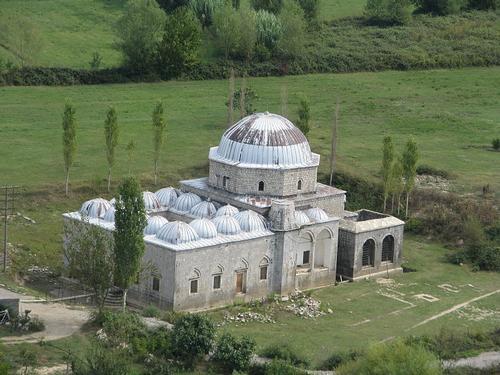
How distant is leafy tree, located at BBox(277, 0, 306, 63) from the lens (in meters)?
124

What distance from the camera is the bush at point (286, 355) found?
61.9m

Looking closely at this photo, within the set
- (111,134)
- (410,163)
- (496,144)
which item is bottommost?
(496,144)

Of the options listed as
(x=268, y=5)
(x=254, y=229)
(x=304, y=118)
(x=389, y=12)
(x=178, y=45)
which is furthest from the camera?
(x=389, y=12)

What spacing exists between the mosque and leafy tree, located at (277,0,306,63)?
43492mm

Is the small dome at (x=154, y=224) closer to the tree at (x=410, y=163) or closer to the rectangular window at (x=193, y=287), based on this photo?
the rectangular window at (x=193, y=287)

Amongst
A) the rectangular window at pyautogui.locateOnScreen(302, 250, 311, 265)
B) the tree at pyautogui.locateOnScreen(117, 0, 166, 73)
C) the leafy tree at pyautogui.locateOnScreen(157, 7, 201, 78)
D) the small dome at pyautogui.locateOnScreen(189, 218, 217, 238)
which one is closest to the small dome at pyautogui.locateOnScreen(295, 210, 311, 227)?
the rectangular window at pyautogui.locateOnScreen(302, 250, 311, 265)

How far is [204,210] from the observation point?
75938 mm

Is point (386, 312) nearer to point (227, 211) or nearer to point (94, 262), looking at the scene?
point (227, 211)

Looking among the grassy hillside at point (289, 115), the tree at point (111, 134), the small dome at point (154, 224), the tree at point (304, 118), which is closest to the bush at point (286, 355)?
the small dome at point (154, 224)

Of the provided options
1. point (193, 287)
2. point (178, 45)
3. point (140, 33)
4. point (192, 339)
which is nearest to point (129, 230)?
point (193, 287)

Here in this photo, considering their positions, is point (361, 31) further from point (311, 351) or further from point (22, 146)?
point (311, 351)

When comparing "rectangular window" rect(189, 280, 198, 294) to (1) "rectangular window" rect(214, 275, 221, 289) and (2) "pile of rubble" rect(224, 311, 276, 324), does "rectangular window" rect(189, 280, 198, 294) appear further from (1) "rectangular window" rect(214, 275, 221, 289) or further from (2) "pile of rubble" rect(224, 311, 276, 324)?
(2) "pile of rubble" rect(224, 311, 276, 324)

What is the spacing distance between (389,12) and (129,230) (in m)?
79.7

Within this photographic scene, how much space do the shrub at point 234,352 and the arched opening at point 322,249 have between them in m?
16.4
